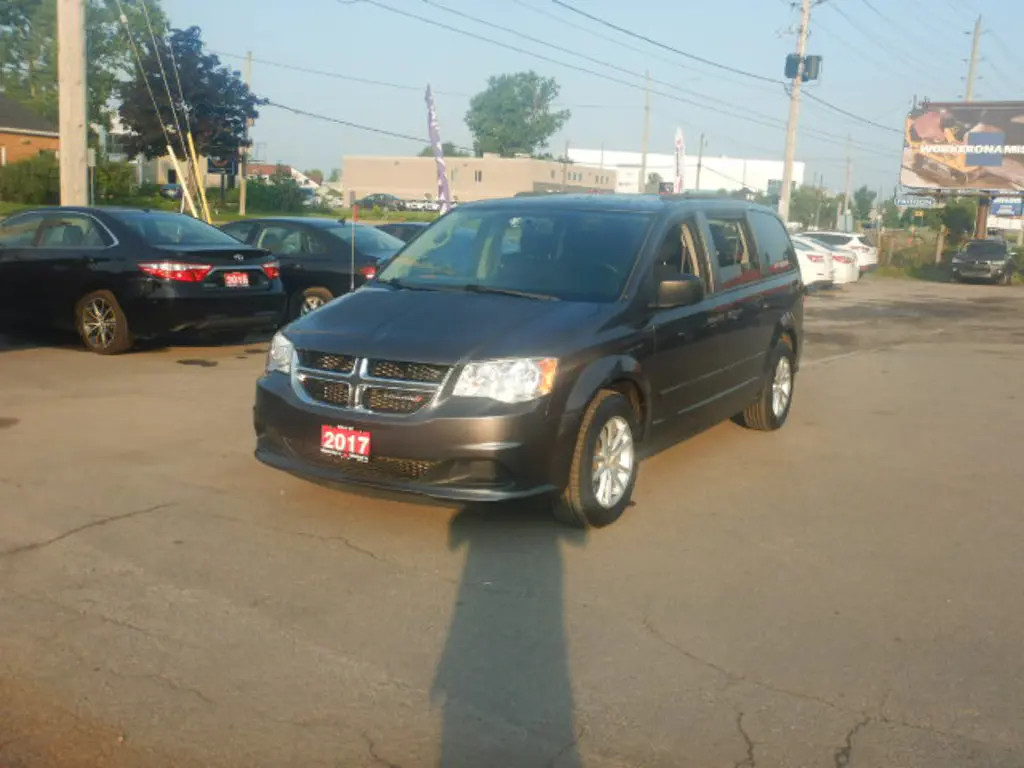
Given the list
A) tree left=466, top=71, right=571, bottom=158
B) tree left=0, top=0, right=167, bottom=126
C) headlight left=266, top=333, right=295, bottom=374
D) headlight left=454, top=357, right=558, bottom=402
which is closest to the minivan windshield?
headlight left=454, top=357, right=558, bottom=402

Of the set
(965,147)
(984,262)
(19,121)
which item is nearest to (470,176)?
(19,121)

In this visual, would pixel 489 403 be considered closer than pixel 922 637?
No

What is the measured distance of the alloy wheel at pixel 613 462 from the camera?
5797 millimetres

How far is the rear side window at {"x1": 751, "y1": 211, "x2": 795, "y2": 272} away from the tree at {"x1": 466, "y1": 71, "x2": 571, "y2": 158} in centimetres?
12188

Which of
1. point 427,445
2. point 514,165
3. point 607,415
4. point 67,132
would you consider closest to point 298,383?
point 427,445

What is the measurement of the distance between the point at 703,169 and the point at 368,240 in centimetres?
10201

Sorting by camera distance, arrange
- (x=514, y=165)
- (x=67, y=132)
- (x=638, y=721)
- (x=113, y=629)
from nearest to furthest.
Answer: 1. (x=638, y=721)
2. (x=113, y=629)
3. (x=67, y=132)
4. (x=514, y=165)

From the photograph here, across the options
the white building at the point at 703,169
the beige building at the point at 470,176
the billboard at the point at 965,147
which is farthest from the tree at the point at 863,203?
the billboard at the point at 965,147

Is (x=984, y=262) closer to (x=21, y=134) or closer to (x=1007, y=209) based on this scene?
(x=21, y=134)

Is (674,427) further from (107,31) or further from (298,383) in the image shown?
(107,31)

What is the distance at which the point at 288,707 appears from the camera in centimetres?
370

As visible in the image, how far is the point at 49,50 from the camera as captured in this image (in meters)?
81.3

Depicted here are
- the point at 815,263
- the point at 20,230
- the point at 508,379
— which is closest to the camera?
the point at 508,379

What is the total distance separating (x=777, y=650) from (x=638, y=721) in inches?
35.5
